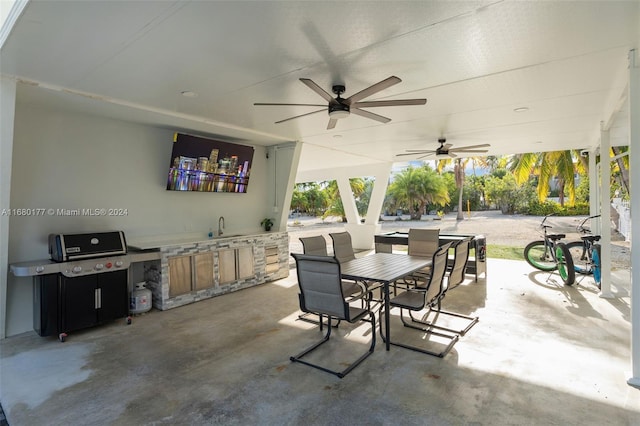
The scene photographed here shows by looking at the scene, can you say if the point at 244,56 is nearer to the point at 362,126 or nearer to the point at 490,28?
the point at 490,28

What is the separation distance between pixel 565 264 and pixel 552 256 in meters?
0.48

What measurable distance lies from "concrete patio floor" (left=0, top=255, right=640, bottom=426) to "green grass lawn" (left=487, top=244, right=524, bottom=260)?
159 inches

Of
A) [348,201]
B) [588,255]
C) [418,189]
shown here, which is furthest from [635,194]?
[418,189]

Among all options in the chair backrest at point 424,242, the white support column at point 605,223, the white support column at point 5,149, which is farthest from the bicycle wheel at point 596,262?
the white support column at point 5,149

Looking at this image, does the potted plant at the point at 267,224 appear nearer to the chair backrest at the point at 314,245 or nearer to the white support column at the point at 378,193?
the chair backrest at the point at 314,245

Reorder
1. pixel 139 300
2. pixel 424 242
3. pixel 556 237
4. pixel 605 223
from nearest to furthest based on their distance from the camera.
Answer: pixel 139 300, pixel 605 223, pixel 424 242, pixel 556 237

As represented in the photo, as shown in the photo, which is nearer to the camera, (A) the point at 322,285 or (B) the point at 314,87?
(B) the point at 314,87

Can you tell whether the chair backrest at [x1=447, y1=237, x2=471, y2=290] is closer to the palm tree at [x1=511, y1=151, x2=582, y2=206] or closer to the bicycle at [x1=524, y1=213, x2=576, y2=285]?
the bicycle at [x1=524, y1=213, x2=576, y2=285]

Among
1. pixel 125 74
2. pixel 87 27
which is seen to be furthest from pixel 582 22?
pixel 125 74

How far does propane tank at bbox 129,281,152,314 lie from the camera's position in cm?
440

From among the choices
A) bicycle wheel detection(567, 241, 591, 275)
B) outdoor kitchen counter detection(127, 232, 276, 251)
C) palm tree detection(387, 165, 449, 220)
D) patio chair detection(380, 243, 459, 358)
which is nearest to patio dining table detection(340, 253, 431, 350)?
patio chair detection(380, 243, 459, 358)

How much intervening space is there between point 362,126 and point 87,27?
3890 mm

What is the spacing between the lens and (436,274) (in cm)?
329

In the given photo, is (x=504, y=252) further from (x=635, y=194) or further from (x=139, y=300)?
(x=139, y=300)
